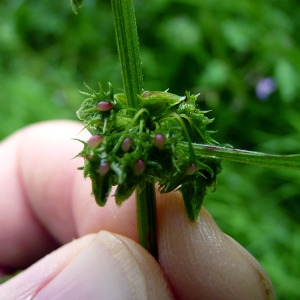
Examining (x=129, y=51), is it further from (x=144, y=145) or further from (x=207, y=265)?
(x=207, y=265)

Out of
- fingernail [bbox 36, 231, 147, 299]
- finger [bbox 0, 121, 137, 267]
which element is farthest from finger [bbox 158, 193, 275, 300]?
finger [bbox 0, 121, 137, 267]

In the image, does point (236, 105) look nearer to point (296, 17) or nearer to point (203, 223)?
point (296, 17)

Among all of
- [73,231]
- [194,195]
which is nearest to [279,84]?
[73,231]

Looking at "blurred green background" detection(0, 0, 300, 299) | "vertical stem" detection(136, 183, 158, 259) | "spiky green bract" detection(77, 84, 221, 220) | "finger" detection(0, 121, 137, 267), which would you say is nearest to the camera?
"spiky green bract" detection(77, 84, 221, 220)

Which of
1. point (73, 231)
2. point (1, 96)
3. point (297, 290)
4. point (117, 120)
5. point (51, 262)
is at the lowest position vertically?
point (297, 290)

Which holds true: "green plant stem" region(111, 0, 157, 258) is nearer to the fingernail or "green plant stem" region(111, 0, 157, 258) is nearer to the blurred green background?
the fingernail

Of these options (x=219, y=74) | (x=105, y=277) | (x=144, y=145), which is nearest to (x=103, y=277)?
(x=105, y=277)

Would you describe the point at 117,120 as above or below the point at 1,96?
above
